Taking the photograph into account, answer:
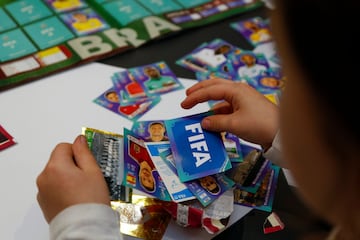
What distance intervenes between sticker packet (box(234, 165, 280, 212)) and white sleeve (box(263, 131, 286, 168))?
3 centimetres

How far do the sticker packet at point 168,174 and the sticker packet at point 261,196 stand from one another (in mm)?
107

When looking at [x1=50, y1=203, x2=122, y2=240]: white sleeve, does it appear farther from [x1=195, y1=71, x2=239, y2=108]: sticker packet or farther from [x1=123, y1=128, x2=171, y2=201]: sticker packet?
[x1=195, y1=71, x2=239, y2=108]: sticker packet

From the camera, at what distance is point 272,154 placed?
2.57 feet

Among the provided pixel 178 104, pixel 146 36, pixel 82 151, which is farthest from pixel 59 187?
pixel 146 36

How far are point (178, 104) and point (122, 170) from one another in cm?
24

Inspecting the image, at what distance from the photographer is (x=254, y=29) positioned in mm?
1098

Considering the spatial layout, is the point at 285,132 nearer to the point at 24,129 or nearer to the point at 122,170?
the point at 122,170

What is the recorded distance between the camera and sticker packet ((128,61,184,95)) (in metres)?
0.93

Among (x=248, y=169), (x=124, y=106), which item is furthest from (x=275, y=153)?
(x=124, y=106)

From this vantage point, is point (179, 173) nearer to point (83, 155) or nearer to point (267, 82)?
point (83, 155)

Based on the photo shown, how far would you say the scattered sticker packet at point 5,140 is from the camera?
2.61ft

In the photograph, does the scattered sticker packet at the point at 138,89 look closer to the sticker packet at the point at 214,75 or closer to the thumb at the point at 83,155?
the sticker packet at the point at 214,75

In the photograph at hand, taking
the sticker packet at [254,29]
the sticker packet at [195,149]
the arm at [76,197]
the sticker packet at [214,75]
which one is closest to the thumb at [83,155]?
the arm at [76,197]

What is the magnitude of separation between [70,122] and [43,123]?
0.14 ft
